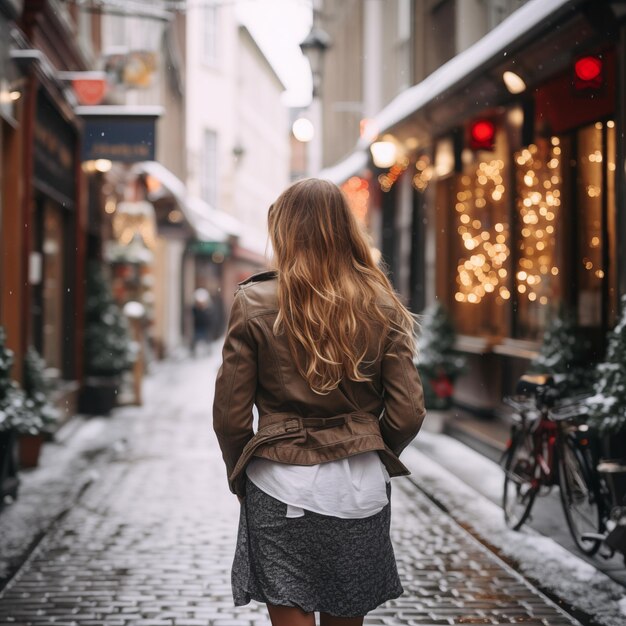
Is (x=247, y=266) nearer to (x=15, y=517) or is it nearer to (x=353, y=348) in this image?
(x=15, y=517)

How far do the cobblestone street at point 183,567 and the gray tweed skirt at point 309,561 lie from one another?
2089mm

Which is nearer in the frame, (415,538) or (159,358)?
(415,538)

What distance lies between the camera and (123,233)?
53.3 feet

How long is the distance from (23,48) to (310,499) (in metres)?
7.99

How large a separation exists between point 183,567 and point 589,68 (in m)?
4.76

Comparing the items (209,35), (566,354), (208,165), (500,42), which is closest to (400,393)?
(566,354)

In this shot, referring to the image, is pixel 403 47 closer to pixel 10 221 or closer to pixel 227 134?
pixel 10 221

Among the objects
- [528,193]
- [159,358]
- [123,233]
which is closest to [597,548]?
[528,193]

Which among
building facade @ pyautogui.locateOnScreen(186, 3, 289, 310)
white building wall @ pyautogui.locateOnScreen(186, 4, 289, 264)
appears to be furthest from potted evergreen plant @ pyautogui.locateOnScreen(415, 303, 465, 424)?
white building wall @ pyautogui.locateOnScreen(186, 4, 289, 264)

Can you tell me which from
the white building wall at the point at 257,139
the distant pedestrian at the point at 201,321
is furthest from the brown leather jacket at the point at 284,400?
the white building wall at the point at 257,139

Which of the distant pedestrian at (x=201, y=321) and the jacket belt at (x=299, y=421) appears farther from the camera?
the distant pedestrian at (x=201, y=321)

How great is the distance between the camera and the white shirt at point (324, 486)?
291 centimetres

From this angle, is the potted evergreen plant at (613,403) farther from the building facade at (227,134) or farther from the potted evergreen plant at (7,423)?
A: the building facade at (227,134)

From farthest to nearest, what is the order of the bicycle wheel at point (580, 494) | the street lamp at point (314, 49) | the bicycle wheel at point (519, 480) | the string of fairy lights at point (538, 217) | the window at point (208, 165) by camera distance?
the window at point (208, 165) → the street lamp at point (314, 49) → the string of fairy lights at point (538, 217) → the bicycle wheel at point (519, 480) → the bicycle wheel at point (580, 494)
